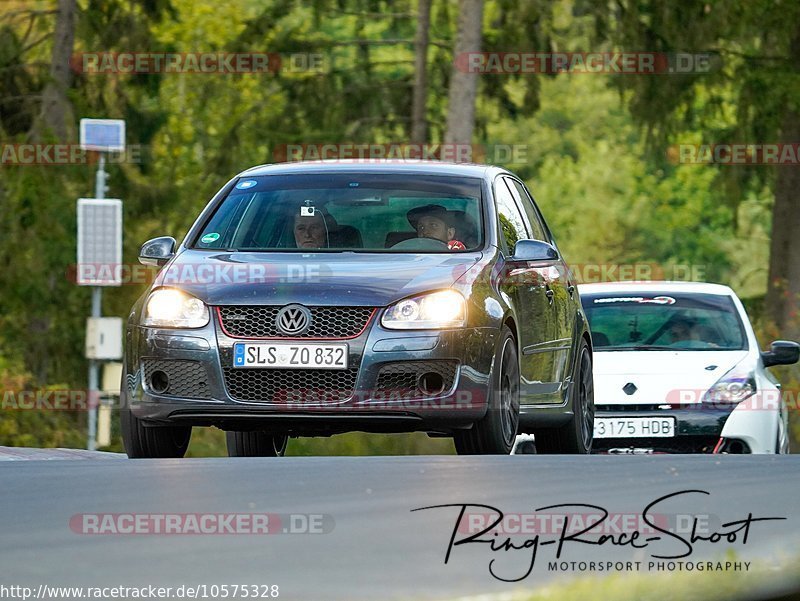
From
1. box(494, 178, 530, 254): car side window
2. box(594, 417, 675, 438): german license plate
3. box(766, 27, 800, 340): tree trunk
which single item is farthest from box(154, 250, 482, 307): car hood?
box(766, 27, 800, 340): tree trunk

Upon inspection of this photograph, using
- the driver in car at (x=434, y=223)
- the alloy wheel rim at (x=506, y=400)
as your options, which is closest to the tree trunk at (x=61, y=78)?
the driver in car at (x=434, y=223)

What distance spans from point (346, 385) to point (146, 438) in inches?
53.7

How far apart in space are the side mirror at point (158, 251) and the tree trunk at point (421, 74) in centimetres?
2322

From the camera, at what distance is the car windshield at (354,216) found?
1149cm

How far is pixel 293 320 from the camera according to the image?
1036 cm

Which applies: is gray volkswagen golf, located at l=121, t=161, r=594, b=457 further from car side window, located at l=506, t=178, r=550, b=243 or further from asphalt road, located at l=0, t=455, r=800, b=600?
car side window, located at l=506, t=178, r=550, b=243

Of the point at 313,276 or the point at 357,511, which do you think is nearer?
the point at 357,511

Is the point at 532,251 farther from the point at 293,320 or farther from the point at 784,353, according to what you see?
the point at 784,353

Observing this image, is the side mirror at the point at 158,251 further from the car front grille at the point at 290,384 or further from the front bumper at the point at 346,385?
the car front grille at the point at 290,384

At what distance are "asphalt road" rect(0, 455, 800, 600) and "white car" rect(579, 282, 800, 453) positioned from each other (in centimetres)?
320

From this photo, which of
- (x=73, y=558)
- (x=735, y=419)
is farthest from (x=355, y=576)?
(x=735, y=419)

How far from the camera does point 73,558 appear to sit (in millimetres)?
6184

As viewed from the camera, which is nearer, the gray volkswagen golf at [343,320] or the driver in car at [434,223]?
the gray volkswagen golf at [343,320]

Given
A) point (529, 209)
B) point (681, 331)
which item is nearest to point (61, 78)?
point (681, 331)
